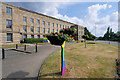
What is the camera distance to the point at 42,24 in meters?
26.1

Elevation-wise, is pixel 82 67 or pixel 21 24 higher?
pixel 21 24

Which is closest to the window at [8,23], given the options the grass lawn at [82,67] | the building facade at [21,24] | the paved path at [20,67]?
the building facade at [21,24]

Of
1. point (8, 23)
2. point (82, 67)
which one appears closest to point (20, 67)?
point (82, 67)

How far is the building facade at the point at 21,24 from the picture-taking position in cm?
1533

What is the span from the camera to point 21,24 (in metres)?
19.9

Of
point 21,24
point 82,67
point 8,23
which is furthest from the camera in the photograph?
point 21,24

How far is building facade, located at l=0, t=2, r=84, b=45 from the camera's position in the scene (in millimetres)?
15328

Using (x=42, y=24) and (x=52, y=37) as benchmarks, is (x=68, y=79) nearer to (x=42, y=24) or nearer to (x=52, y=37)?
(x=52, y=37)

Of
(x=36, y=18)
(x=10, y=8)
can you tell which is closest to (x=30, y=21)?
(x=36, y=18)

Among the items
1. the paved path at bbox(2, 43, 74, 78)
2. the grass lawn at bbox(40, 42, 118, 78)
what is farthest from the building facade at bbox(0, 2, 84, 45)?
the grass lawn at bbox(40, 42, 118, 78)

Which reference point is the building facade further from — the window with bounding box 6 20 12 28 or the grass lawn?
the grass lawn

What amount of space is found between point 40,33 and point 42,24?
435cm

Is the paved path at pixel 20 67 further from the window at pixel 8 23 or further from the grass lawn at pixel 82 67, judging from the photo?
the window at pixel 8 23

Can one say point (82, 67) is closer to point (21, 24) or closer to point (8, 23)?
point (8, 23)
